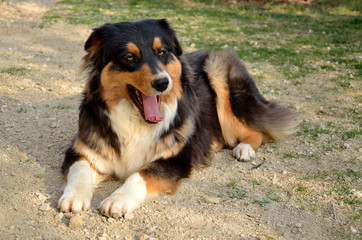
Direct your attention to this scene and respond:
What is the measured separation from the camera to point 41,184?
13.3 feet

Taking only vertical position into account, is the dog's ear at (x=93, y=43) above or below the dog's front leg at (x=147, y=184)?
above

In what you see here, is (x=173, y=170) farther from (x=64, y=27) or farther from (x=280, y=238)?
(x=64, y=27)

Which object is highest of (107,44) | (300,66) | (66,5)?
(107,44)

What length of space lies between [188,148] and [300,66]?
4.94 m

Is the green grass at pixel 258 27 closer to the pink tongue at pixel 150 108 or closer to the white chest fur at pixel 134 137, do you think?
the white chest fur at pixel 134 137

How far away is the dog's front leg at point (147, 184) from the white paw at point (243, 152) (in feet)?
2.60

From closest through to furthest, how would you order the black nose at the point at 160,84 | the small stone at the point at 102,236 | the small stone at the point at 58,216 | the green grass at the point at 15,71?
the small stone at the point at 102,236 → the small stone at the point at 58,216 → the black nose at the point at 160,84 → the green grass at the point at 15,71

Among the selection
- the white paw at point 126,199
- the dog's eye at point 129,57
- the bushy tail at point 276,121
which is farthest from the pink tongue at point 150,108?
the bushy tail at point 276,121

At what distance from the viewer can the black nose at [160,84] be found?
375 cm

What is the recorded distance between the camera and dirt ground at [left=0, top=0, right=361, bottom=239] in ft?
11.2

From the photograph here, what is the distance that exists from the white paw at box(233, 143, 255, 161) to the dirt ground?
10 centimetres

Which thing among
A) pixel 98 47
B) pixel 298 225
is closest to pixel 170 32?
pixel 98 47

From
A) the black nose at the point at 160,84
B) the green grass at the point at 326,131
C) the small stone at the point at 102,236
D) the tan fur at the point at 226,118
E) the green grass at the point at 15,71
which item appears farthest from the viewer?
the green grass at the point at 15,71

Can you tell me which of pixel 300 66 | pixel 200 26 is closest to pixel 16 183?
pixel 300 66
